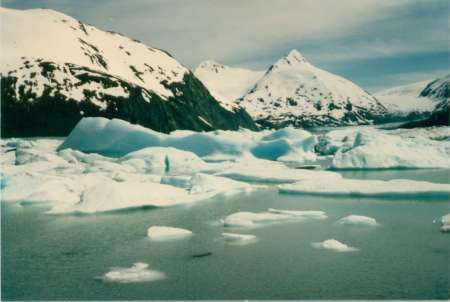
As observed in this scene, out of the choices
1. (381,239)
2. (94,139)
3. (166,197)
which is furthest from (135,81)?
(381,239)

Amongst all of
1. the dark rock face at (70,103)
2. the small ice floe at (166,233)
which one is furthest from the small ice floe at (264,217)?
the dark rock face at (70,103)

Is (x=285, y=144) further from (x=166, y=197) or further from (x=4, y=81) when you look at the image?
(x=4, y=81)

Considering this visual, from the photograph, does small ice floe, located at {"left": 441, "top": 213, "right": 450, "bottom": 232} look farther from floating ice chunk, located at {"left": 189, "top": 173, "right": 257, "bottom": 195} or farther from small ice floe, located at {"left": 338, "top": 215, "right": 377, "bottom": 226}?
floating ice chunk, located at {"left": 189, "top": 173, "right": 257, "bottom": 195}

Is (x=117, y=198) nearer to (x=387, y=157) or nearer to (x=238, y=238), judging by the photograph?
(x=238, y=238)

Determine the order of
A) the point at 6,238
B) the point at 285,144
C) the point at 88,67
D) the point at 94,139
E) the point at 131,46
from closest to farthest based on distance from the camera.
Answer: the point at 6,238, the point at 285,144, the point at 94,139, the point at 88,67, the point at 131,46

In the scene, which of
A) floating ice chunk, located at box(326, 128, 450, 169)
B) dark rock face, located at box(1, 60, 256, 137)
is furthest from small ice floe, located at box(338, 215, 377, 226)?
dark rock face, located at box(1, 60, 256, 137)

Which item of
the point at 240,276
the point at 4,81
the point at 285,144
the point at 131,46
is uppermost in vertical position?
the point at 131,46
